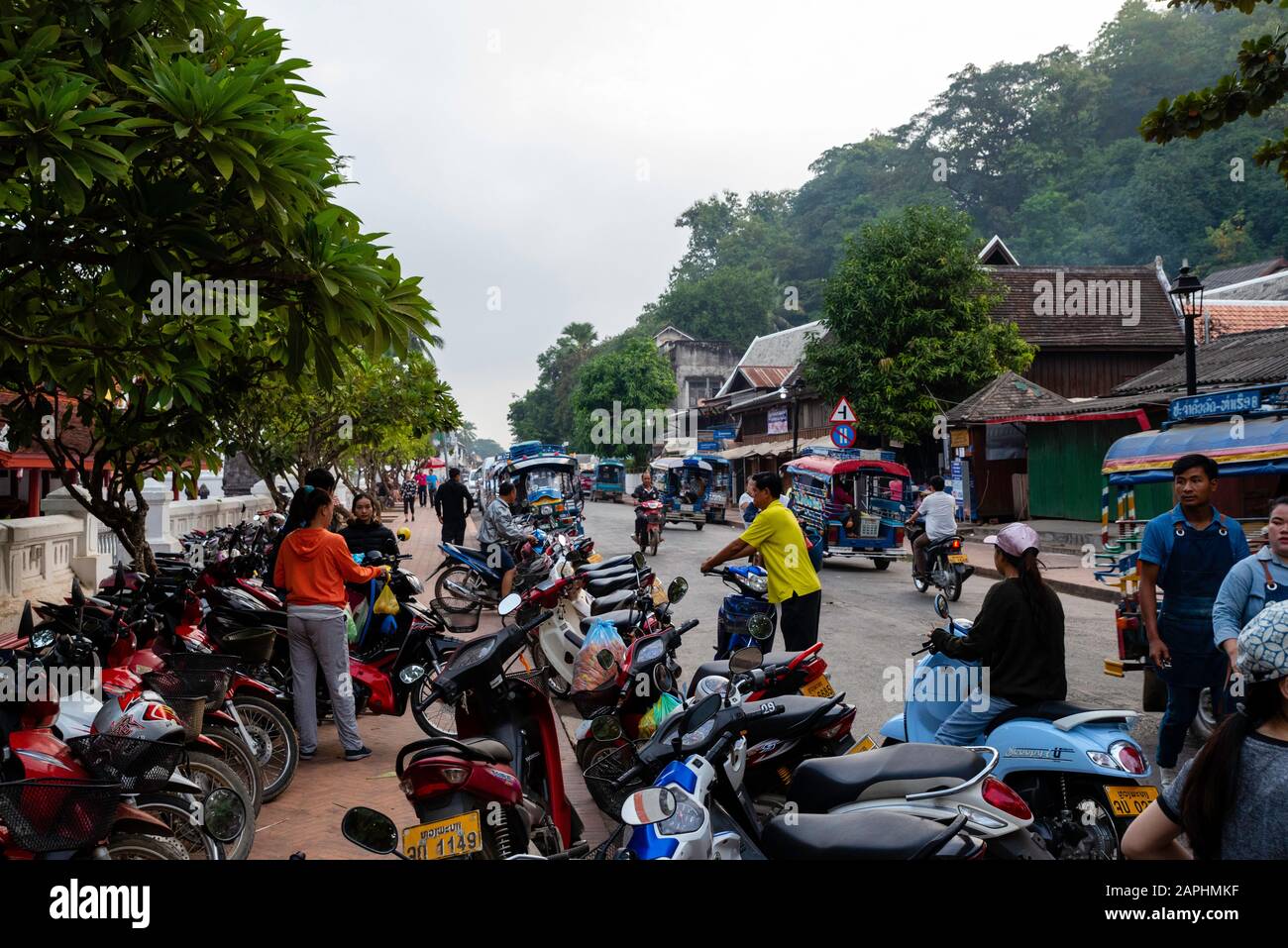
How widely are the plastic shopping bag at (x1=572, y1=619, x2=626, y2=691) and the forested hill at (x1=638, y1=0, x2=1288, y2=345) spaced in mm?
27571

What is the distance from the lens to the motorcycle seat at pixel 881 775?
3412 millimetres

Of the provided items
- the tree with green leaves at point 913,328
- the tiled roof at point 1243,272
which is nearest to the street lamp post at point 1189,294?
the tree with green leaves at point 913,328

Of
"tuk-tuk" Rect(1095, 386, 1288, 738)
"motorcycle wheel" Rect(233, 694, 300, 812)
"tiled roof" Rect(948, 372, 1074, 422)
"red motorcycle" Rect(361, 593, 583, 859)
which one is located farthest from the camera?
"tiled roof" Rect(948, 372, 1074, 422)

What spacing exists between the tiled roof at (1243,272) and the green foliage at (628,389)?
2817 cm

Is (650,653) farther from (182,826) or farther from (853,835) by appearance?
(853,835)

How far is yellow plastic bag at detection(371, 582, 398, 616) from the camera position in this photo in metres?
7.18

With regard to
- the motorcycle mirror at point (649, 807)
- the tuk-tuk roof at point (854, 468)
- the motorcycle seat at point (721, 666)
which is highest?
the tuk-tuk roof at point (854, 468)

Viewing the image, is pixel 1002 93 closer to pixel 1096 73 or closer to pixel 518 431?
pixel 1096 73

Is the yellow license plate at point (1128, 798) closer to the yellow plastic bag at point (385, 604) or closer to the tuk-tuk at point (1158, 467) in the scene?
the tuk-tuk at point (1158, 467)

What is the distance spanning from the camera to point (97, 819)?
3123 mm

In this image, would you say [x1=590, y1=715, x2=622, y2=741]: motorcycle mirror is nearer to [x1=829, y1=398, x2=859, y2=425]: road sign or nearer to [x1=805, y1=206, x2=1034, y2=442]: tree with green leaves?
[x1=829, y1=398, x2=859, y2=425]: road sign

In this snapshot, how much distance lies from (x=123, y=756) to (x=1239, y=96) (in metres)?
6.86

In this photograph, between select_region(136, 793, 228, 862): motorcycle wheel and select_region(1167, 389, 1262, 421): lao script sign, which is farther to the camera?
select_region(1167, 389, 1262, 421): lao script sign

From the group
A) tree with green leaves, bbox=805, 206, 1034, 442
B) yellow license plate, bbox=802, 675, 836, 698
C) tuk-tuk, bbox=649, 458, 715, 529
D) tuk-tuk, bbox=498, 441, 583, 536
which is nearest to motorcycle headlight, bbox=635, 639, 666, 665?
yellow license plate, bbox=802, 675, 836, 698
